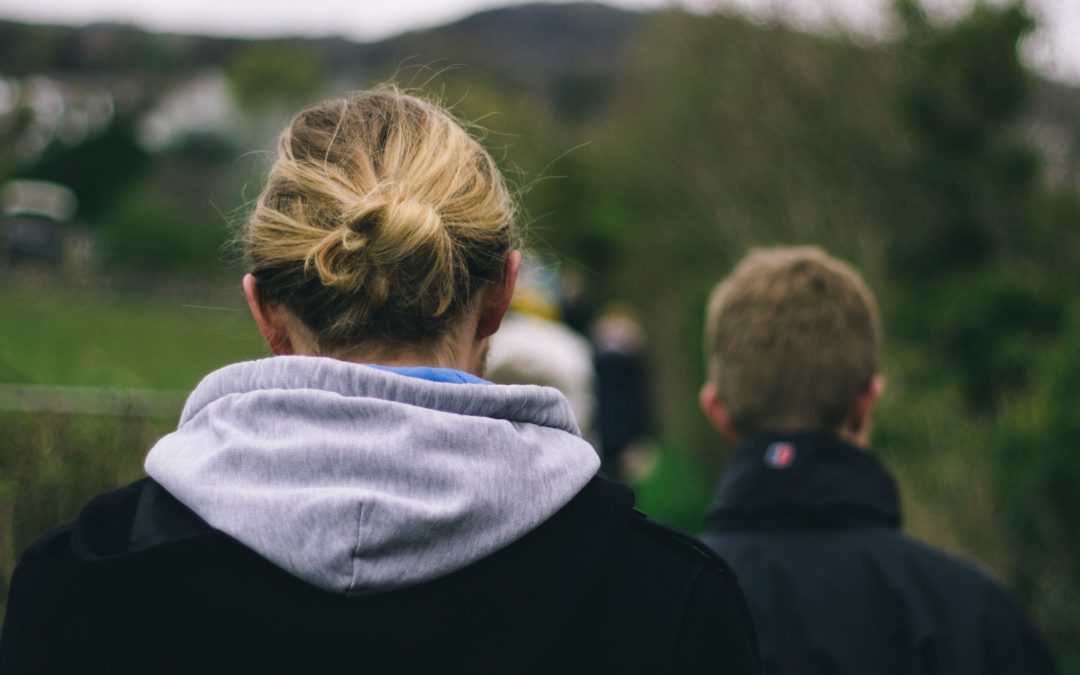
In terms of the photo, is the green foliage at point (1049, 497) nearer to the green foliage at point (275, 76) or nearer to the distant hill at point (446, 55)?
the distant hill at point (446, 55)

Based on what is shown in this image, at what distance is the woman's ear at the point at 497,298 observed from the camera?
1.56m

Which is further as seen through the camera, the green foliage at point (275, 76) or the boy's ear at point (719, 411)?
the green foliage at point (275, 76)

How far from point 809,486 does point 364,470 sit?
1.27 m

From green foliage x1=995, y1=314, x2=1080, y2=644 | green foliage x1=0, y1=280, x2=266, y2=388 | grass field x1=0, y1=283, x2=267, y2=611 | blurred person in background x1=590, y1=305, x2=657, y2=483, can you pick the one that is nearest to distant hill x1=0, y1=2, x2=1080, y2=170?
grass field x1=0, y1=283, x2=267, y2=611

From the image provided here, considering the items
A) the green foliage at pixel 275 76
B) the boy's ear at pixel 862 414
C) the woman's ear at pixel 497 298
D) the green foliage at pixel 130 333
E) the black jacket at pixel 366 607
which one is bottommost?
the green foliage at pixel 130 333

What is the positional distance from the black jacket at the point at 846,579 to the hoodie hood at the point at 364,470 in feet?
3.27

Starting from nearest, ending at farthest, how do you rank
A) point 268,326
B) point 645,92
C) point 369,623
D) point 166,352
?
point 369,623, point 268,326, point 645,92, point 166,352

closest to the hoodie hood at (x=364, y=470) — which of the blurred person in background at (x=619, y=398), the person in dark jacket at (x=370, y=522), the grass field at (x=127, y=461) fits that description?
the person in dark jacket at (x=370, y=522)

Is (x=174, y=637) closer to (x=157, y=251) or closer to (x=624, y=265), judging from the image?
(x=624, y=265)

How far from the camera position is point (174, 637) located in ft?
4.25

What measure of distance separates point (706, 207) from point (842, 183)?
11.1 feet

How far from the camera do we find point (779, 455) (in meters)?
2.33

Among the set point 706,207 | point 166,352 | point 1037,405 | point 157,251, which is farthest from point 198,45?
point 1037,405

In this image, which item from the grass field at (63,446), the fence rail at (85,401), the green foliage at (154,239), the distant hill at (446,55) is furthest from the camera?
the green foliage at (154,239)
